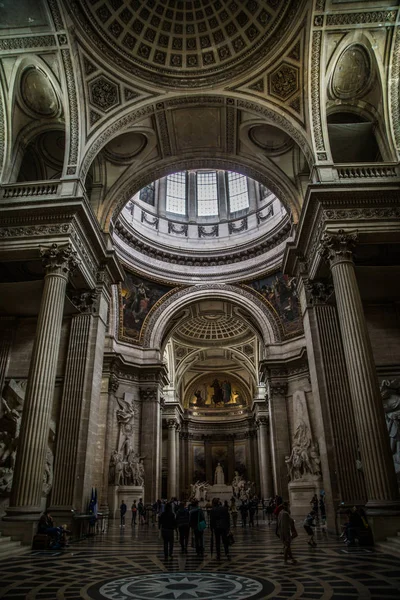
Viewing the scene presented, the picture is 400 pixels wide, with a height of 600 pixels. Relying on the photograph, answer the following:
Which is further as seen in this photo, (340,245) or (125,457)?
(125,457)

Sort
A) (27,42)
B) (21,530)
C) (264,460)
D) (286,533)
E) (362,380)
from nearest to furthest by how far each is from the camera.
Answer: (286,533) → (21,530) → (362,380) → (27,42) → (264,460)

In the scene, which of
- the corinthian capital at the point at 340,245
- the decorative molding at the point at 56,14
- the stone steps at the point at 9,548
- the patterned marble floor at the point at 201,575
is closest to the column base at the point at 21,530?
the stone steps at the point at 9,548

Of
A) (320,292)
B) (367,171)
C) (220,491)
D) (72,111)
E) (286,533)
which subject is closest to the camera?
(286,533)

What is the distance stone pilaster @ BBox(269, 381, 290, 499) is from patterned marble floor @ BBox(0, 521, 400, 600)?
48.9ft

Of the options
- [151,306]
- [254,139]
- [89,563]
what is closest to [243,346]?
[151,306]

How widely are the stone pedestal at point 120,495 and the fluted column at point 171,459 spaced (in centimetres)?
913

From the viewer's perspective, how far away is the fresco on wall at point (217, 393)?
144 ft

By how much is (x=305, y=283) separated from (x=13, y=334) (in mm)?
9279

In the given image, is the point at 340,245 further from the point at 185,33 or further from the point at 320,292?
the point at 185,33

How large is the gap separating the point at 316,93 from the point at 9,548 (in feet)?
45.4

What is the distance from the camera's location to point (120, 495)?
68.3 ft

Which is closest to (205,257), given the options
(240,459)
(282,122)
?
(282,122)

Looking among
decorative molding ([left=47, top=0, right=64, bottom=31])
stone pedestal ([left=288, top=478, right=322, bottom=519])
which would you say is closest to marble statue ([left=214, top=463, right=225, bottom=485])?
stone pedestal ([left=288, top=478, right=322, bottom=519])

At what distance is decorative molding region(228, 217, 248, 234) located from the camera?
29536 millimetres
